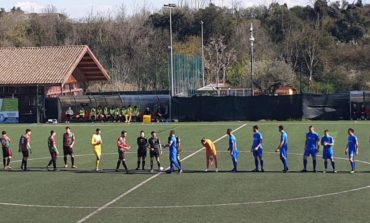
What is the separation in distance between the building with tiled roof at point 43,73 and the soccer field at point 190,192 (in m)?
26.1

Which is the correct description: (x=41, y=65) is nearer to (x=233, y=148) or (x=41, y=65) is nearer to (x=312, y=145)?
(x=233, y=148)

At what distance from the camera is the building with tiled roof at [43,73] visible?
59875mm

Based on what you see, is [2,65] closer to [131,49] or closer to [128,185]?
[131,49]

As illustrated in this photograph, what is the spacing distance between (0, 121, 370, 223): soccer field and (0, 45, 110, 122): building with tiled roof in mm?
26131

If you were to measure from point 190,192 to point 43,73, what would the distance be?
41610mm

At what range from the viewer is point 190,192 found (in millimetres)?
22328

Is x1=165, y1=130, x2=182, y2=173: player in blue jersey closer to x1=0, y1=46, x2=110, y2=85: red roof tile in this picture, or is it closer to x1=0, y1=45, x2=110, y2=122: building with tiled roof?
x1=0, y1=45, x2=110, y2=122: building with tiled roof

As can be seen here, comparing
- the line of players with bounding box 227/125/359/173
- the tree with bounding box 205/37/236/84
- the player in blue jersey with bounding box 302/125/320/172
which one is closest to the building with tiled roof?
the tree with bounding box 205/37/236/84

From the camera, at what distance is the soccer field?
1881 cm

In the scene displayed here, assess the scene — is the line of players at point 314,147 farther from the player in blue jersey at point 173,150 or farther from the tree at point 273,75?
the tree at point 273,75

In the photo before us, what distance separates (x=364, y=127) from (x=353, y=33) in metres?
49.2

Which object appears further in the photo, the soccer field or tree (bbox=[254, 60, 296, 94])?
tree (bbox=[254, 60, 296, 94])

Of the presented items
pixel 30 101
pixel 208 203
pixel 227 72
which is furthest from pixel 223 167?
pixel 227 72

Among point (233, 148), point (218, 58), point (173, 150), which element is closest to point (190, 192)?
point (173, 150)
